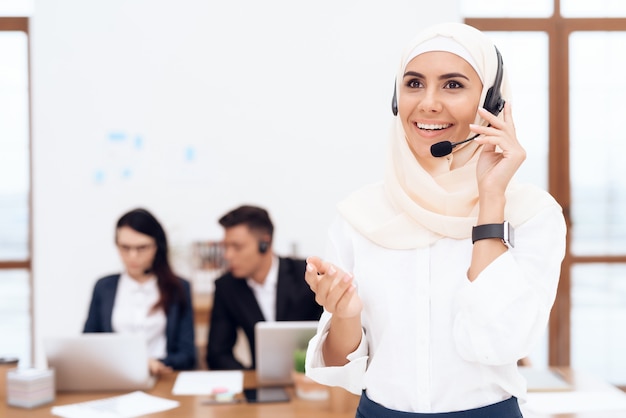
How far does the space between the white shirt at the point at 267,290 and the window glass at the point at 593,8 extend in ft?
8.79

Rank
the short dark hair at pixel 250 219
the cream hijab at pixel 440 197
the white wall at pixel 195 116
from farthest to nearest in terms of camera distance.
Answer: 1. the white wall at pixel 195 116
2. the short dark hair at pixel 250 219
3. the cream hijab at pixel 440 197

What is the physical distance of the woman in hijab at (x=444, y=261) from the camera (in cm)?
115

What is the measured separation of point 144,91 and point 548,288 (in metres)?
3.37

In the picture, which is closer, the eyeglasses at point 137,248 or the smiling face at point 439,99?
the smiling face at point 439,99

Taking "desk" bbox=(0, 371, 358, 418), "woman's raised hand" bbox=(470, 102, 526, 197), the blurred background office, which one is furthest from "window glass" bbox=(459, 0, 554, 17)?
"woman's raised hand" bbox=(470, 102, 526, 197)

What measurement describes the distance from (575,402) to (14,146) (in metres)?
3.67

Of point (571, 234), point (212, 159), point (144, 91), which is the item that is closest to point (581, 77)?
point (571, 234)

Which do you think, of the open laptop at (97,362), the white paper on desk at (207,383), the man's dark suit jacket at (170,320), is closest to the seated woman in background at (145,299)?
the man's dark suit jacket at (170,320)

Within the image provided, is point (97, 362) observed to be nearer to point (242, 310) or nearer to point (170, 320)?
point (170, 320)

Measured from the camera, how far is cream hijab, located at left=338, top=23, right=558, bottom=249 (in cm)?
125

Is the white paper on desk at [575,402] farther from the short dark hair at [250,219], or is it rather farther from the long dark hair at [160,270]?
the long dark hair at [160,270]

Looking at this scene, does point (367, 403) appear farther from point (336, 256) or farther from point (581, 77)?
point (581, 77)

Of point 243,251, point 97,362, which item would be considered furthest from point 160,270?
point 97,362

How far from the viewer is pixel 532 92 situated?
4340 mm
